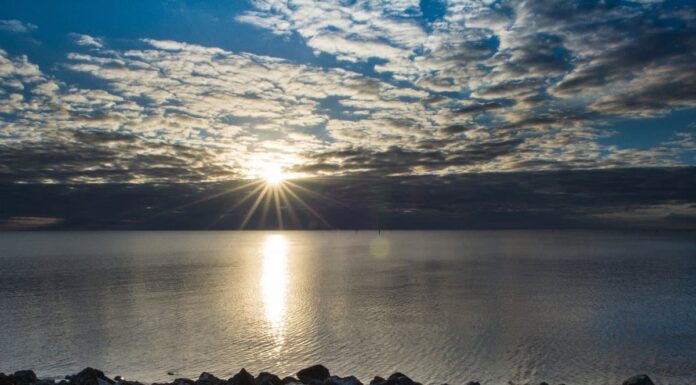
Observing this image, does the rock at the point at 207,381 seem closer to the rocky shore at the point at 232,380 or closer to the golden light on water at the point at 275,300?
the rocky shore at the point at 232,380

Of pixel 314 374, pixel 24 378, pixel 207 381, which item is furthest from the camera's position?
pixel 314 374

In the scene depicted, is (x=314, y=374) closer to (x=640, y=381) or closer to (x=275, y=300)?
(x=640, y=381)

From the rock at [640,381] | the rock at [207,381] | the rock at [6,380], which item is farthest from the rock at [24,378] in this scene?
the rock at [640,381]

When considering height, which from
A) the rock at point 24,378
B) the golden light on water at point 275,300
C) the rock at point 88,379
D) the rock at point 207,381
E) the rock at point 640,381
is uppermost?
the rock at point 88,379

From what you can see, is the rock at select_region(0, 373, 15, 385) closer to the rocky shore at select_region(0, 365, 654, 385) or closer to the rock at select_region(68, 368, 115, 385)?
the rocky shore at select_region(0, 365, 654, 385)

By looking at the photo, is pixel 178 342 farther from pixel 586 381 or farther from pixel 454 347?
pixel 586 381

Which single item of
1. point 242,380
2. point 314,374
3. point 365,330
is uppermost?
point 242,380

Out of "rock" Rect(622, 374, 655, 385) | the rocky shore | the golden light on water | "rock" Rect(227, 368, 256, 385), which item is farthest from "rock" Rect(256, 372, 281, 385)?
"rock" Rect(622, 374, 655, 385)

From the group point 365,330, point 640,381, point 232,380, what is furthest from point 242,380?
point 640,381

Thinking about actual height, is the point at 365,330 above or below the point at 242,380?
below

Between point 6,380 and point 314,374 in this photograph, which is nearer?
point 6,380

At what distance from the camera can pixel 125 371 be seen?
81.4 feet

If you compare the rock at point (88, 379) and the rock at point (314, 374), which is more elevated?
the rock at point (88, 379)

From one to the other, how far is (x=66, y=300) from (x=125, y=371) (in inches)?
1156
